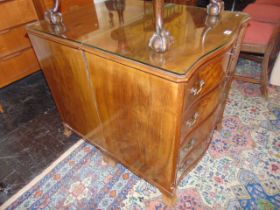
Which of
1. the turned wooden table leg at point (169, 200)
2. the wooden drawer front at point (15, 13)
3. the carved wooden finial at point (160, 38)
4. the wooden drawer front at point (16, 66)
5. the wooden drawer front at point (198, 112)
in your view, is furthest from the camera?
the wooden drawer front at point (16, 66)

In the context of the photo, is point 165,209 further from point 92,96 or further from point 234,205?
point 92,96

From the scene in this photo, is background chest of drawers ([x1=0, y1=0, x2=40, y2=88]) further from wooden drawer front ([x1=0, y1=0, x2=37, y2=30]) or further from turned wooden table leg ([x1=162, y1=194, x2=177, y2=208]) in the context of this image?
turned wooden table leg ([x1=162, y1=194, x2=177, y2=208])

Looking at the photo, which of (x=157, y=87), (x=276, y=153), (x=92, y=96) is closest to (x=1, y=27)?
(x=92, y=96)

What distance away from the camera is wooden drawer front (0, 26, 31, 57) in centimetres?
207

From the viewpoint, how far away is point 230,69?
126 cm

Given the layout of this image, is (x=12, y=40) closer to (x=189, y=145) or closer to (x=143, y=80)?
(x=143, y=80)

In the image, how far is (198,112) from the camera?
101cm

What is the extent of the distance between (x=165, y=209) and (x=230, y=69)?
93cm

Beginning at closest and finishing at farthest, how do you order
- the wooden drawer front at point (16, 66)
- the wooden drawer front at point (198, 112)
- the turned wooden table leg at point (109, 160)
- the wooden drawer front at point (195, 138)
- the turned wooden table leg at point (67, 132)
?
the wooden drawer front at point (198, 112)
the wooden drawer front at point (195, 138)
the turned wooden table leg at point (109, 160)
the turned wooden table leg at point (67, 132)
the wooden drawer front at point (16, 66)

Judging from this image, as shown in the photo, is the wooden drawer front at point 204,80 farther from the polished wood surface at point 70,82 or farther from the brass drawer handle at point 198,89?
the polished wood surface at point 70,82

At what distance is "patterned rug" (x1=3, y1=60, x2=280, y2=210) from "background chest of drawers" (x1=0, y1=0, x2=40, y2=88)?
1.23 meters

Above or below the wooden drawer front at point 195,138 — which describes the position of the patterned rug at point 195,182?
below

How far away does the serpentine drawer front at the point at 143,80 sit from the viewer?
2.67 ft

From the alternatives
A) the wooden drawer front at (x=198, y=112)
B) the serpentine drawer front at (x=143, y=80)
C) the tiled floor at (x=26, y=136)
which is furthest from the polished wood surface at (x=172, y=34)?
the tiled floor at (x=26, y=136)
